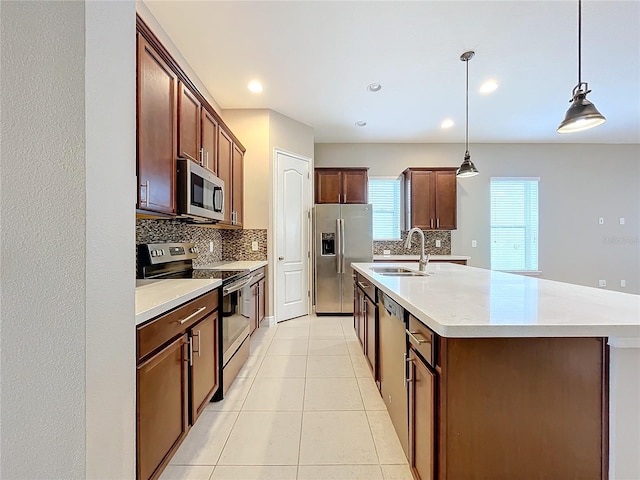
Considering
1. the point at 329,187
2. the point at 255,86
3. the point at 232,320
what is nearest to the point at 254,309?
the point at 232,320

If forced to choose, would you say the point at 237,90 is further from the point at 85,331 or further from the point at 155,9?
the point at 85,331

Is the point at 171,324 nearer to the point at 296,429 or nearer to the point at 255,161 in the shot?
the point at 296,429

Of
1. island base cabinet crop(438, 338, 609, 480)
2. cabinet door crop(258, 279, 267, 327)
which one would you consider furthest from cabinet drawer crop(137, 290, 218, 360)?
cabinet door crop(258, 279, 267, 327)

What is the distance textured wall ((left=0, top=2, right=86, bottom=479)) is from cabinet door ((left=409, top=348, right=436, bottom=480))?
1.02 metres

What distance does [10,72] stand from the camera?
63 cm

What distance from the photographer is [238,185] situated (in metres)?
3.61

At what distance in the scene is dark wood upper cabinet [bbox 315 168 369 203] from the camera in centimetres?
466

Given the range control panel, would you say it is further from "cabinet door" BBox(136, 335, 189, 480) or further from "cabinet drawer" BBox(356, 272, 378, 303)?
"cabinet drawer" BBox(356, 272, 378, 303)

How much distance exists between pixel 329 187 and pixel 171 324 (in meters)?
3.68

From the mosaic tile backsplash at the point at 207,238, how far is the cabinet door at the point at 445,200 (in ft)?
9.83

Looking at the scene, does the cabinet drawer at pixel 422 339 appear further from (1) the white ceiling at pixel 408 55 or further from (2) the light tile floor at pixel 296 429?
(1) the white ceiling at pixel 408 55

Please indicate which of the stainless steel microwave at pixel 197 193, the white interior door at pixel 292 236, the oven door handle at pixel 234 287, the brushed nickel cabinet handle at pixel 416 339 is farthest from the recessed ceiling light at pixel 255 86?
the brushed nickel cabinet handle at pixel 416 339

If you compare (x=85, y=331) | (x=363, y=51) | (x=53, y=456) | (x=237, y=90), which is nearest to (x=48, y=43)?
(x=85, y=331)

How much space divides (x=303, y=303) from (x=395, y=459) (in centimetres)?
292
